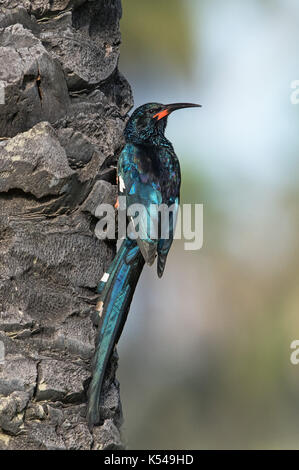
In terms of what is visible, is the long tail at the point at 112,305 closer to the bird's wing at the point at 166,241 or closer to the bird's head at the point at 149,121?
the bird's wing at the point at 166,241

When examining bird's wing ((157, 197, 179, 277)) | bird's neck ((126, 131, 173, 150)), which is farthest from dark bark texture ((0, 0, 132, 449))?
bird's neck ((126, 131, 173, 150))

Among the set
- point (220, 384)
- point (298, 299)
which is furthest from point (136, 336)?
point (298, 299)

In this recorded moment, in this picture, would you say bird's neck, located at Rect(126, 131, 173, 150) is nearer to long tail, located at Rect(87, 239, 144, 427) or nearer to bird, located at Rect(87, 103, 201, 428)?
bird, located at Rect(87, 103, 201, 428)

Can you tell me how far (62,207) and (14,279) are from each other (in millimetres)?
291

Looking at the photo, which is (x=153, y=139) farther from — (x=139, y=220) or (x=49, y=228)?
(x=49, y=228)

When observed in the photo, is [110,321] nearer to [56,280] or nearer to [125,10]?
[56,280]

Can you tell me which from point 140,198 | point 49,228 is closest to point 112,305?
point 49,228

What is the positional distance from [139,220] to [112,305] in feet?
1.18

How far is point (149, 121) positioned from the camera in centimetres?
384

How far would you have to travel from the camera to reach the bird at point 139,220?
3096 millimetres

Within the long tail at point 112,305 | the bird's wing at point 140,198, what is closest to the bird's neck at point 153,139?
the bird's wing at point 140,198

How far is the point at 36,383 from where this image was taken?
2922 mm

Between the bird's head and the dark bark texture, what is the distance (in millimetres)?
501

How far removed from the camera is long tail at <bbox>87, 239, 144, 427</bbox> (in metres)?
3.04
